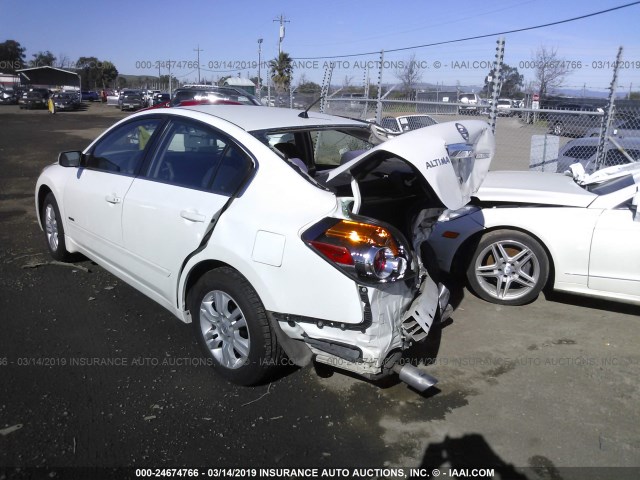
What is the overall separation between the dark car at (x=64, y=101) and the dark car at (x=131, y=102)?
331 cm

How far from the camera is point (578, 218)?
441 cm

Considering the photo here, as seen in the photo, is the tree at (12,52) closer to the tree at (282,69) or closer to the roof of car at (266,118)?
the tree at (282,69)

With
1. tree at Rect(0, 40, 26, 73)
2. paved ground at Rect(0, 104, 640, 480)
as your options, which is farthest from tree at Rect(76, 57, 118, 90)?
paved ground at Rect(0, 104, 640, 480)

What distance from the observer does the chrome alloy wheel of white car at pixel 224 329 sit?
3.20 metres

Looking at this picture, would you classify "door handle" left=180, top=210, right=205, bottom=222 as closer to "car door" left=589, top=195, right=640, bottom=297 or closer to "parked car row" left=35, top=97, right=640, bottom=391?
"parked car row" left=35, top=97, right=640, bottom=391

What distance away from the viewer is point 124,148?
430 centimetres

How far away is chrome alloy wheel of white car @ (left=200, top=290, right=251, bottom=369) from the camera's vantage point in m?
3.20

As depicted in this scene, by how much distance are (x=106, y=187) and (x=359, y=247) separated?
2369 mm

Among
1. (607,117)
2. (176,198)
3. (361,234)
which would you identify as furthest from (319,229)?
(607,117)

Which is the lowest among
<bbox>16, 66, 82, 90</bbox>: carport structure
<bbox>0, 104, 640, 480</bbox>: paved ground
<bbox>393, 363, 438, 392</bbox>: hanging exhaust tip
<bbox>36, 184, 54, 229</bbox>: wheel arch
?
<bbox>0, 104, 640, 480</bbox>: paved ground

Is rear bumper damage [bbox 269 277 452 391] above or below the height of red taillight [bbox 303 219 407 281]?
below

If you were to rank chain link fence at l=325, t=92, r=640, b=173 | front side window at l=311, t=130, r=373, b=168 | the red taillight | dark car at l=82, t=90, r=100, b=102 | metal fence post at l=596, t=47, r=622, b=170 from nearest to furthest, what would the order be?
1. the red taillight
2. front side window at l=311, t=130, r=373, b=168
3. metal fence post at l=596, t=47, r=622, b=170
4. chain link fence at l=325, t=92, r=640, b=173
5. dark car at l=82, t=90, r=100, b=102

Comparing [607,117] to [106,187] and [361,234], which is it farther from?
[106,187]

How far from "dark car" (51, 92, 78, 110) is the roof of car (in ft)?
125
